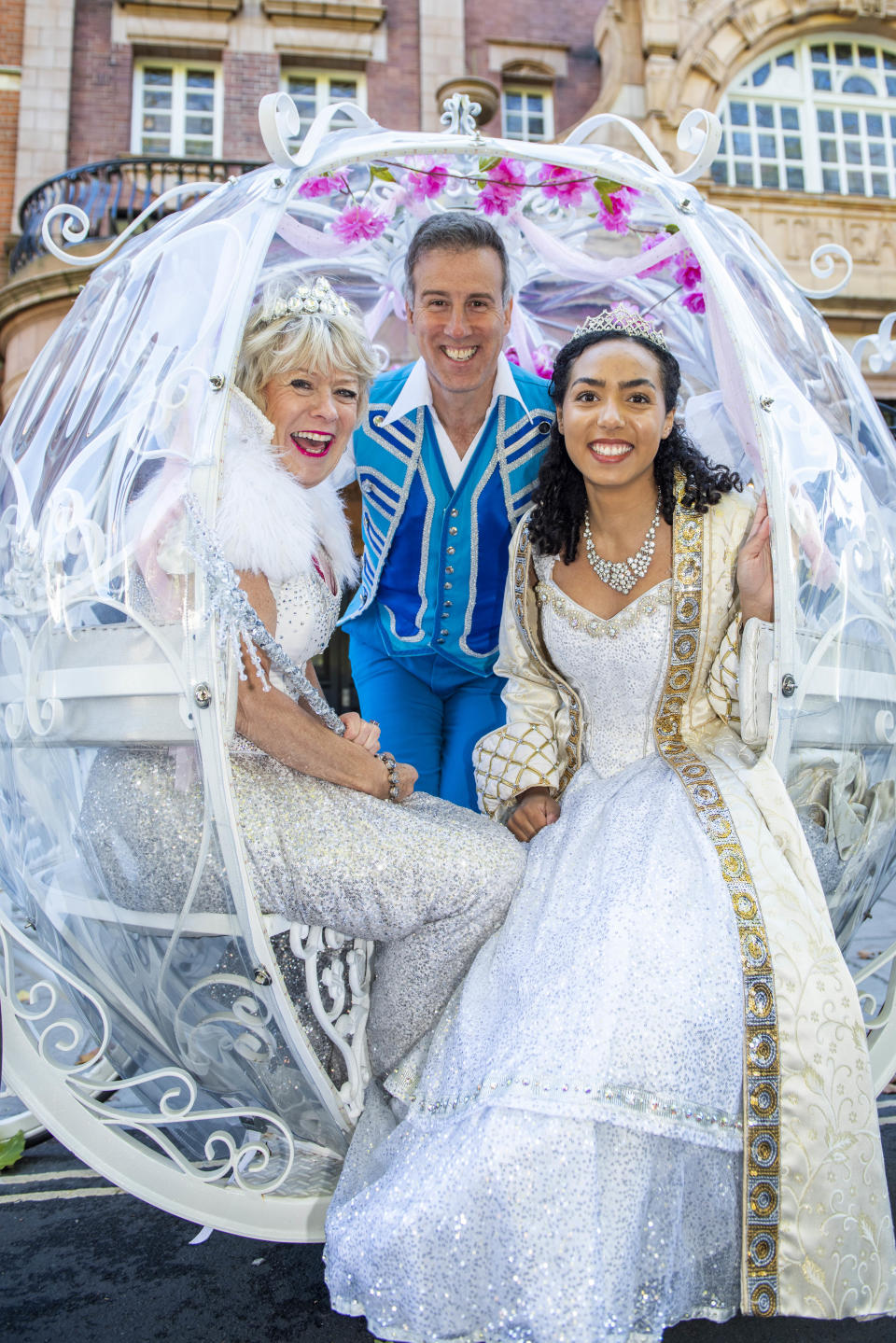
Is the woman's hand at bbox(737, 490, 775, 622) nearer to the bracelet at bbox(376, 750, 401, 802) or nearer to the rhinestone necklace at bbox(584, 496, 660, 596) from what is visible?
the rhinestone necklace at bbox(584, 496, 660, 596)

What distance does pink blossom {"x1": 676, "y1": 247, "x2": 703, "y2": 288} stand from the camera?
2.88 metres

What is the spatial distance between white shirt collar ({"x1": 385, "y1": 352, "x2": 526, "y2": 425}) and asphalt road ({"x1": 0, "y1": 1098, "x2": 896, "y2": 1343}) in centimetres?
202

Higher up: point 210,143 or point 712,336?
point 210,143

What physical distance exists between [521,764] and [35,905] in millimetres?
1034

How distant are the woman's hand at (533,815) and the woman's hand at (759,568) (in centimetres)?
59

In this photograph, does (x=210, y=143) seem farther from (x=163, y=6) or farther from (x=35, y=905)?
(x=35, y=905)

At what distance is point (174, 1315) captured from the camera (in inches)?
76.9

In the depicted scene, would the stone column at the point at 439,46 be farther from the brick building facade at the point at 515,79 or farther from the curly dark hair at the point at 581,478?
the curly dark hair at the point at 581,478

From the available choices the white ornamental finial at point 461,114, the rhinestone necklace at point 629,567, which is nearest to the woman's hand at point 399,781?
the rhinestone necklace at point 629,567

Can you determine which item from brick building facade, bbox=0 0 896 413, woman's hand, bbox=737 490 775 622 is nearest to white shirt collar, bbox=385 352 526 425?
woman's hand, bbox=737 490 775 622

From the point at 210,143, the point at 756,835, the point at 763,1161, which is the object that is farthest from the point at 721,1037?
the point at 210,143

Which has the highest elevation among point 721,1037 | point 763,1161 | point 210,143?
point 210,143

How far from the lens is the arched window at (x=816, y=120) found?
10.1m

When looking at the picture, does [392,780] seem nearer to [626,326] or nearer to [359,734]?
[359,734]
